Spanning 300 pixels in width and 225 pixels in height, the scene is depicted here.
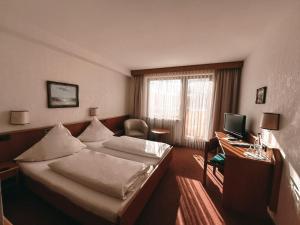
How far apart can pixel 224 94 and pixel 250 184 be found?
263cm

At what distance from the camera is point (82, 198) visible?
1.43 meters

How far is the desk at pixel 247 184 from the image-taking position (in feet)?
5.86

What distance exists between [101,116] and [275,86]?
3771 millimetres

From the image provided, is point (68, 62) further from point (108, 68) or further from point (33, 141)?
point (33, 141)

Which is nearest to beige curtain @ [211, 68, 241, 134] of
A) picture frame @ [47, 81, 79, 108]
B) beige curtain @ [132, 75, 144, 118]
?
beige curtain @ [132, 75, 144, 118]

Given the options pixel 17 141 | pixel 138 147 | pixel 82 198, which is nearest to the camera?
pixel 82 198

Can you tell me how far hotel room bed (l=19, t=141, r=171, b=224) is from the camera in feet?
4.39

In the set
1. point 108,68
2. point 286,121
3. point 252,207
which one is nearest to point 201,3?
point 286,121

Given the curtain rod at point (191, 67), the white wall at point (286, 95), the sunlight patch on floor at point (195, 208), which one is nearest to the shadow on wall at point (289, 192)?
the white wall at point (286, 95)

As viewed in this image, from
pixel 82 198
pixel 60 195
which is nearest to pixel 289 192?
pixel 82 198

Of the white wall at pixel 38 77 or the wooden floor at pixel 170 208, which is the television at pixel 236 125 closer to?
the wooden floor at pixel 170 208

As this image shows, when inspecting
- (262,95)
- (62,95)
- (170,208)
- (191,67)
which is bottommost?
(170,208)

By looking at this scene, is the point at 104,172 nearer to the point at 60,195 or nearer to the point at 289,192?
the point at 60,195

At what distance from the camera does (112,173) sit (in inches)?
67.3
